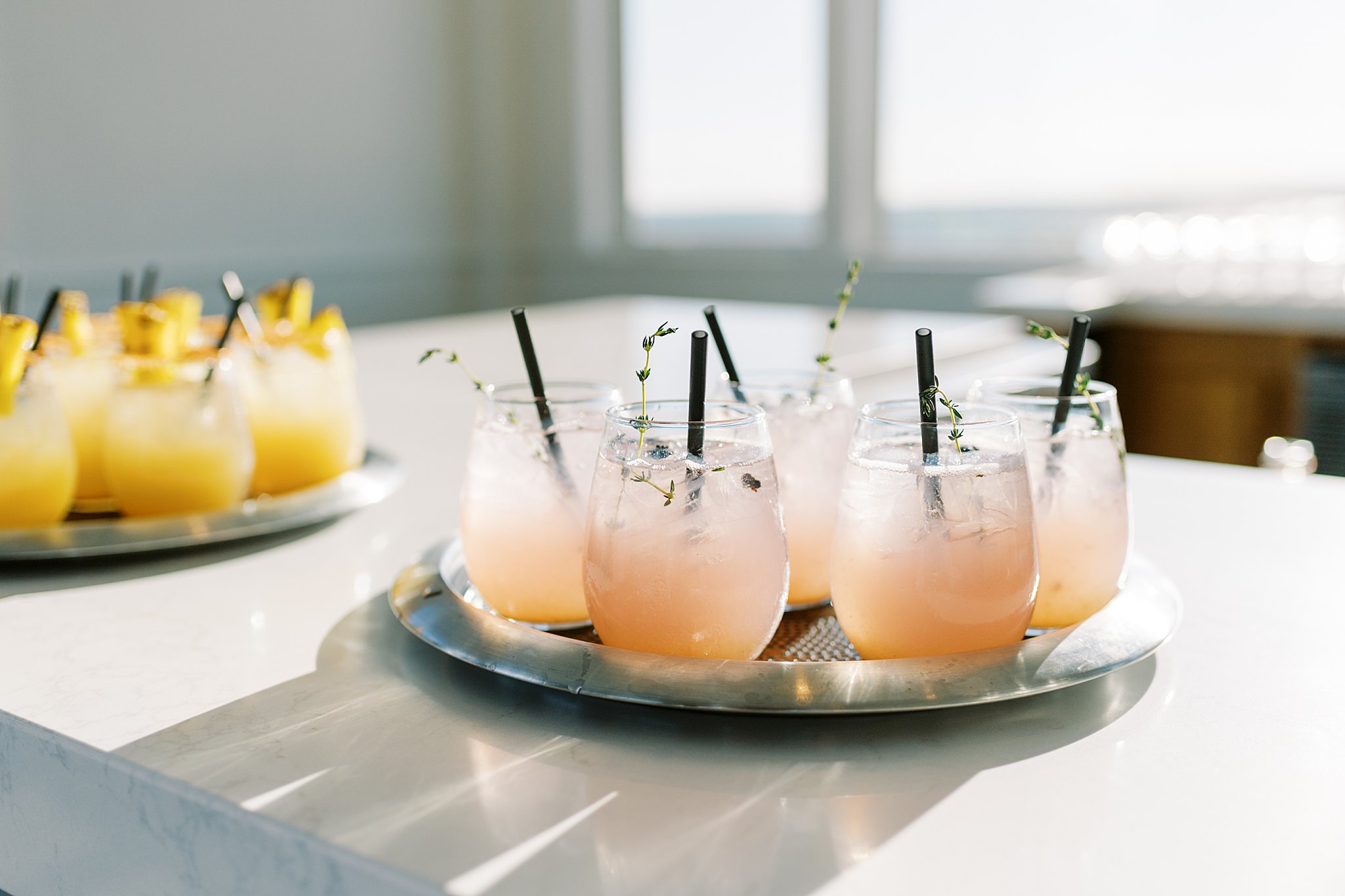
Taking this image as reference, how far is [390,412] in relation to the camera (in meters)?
1.61

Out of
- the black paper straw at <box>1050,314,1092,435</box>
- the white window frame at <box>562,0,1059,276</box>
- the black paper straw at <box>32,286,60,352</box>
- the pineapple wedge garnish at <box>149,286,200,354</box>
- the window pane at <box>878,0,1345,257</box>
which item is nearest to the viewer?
the black paper straw at <box>1050,314,1092,435</box>

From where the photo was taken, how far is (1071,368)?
30.8 inches

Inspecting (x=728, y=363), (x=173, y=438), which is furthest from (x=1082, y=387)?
(x=173, y=438)

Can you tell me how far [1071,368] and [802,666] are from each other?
0.93ft

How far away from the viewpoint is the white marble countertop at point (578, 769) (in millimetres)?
516

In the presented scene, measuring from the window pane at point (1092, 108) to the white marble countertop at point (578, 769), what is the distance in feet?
11.1

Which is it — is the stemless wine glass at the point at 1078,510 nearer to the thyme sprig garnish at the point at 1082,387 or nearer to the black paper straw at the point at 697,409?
the thyme sprig garnish at the point at 1082,387

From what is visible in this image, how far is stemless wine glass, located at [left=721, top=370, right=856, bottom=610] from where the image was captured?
2.78 feet

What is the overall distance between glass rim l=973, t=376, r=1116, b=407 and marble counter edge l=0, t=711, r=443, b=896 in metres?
0.52

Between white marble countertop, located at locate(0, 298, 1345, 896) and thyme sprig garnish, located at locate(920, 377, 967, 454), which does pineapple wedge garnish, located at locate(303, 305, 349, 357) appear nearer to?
white marble countertop, located at locate(0, 298, 1345, 896)

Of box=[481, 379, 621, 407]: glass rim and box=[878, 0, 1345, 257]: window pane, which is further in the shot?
box=[878, 0, 1345, 257]: window pane

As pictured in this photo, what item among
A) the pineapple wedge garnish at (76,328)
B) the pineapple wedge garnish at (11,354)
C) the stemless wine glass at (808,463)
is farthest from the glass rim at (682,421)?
the pineapple wedge garnish at (76,328)

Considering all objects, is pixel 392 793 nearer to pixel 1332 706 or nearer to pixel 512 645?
pixel 512 645

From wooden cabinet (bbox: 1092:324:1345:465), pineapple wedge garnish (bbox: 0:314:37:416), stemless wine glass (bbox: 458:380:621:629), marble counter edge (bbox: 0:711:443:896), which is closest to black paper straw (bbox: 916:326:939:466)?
stemless wine glass (bbox: 458:380:621:629)
